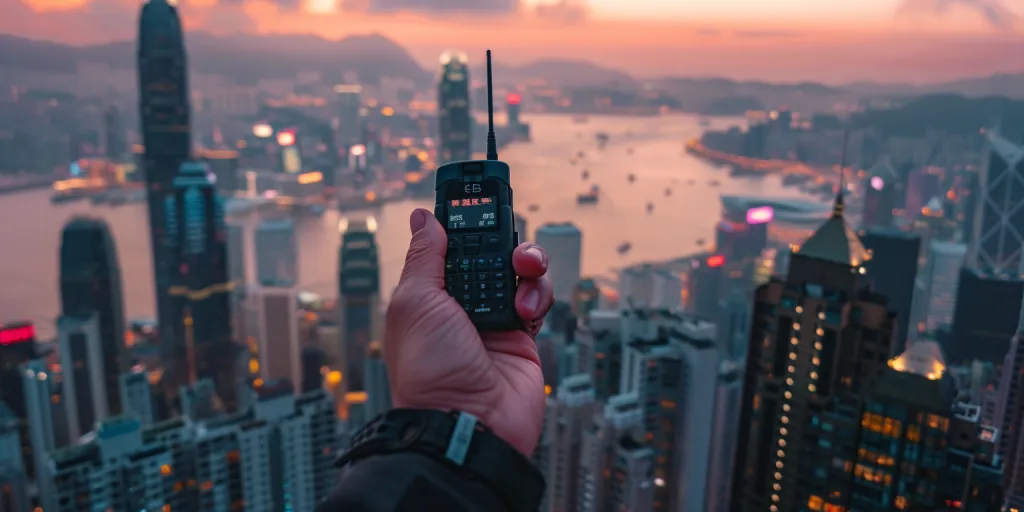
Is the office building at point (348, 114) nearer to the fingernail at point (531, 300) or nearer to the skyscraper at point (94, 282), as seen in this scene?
the skyscraper at point (94, 282)

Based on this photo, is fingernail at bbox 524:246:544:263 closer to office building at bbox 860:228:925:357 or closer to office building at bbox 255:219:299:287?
office building at bbox 860:228:925:357

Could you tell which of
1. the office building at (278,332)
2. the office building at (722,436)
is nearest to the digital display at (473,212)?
the office building at (722,436)

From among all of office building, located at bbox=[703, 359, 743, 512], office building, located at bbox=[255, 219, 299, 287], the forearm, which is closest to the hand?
the forearm

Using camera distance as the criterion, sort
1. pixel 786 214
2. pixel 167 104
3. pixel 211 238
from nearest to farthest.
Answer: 1. pixel 786 214
2. pixel 211 238
3. pixel 167 104

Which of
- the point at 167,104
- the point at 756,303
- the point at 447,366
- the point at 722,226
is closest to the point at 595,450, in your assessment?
the point at 756,303

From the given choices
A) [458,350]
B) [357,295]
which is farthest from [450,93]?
[458,350]

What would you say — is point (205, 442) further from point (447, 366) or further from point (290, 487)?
point (447, 366)

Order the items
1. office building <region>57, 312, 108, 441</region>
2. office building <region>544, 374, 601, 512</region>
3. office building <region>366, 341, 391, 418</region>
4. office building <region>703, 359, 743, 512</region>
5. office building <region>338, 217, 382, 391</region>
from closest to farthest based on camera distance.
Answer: office building <region>544, 374, 601, 512</region> < office building <region>703, 359, 743, 512</region> < office building <region>366, 341, 391, 418</region> < office building <region>57, 312, 108, 441</region> < office building <region>338, 217, 382, 391</region>
